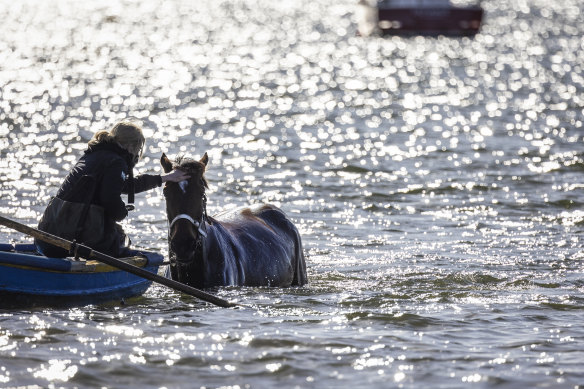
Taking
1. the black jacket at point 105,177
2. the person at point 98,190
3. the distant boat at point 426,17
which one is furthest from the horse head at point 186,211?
the distant boat at point 426,17

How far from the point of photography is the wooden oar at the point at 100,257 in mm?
9625

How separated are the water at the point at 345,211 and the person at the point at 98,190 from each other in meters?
0.69

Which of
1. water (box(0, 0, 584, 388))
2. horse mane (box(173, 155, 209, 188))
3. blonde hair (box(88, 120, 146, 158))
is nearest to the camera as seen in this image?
water (box(0, 0, 584, 388))

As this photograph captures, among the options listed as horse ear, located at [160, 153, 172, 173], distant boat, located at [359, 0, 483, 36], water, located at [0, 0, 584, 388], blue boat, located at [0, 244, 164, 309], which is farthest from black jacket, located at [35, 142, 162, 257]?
distant boat, located at [359, 0, 483, 36]

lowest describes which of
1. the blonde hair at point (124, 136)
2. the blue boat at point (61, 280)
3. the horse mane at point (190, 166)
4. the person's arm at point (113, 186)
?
the blue boat at point (61, 280)

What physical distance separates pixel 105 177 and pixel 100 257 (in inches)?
28.6

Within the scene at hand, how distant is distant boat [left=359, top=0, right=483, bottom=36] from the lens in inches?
2530

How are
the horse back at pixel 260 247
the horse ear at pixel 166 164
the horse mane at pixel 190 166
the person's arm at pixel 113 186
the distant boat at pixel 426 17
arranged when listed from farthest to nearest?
1. the distant boat at pixel 426 17
2. the horse back at pixel 260 247
3. the horse ear at pixel 166 164
4. the horse mane at pixel 190 166
5. the person's arm at pixel 113 186

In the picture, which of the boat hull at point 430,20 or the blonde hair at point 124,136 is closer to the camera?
the blonde hair at point 124,136

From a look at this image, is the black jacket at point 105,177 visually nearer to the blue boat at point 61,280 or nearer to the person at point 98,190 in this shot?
the person at point 98,190

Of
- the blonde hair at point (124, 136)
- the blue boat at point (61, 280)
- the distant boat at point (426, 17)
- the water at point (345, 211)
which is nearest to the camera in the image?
the water at point (345, 211)

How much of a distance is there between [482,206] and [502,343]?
29.7 feet

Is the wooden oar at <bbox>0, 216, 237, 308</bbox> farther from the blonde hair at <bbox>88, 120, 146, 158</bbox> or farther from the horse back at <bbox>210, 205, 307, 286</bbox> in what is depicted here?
the blonde hair at <bbox>88, 120, 146, 158</bbox>

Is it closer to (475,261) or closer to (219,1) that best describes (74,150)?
(475,261)
